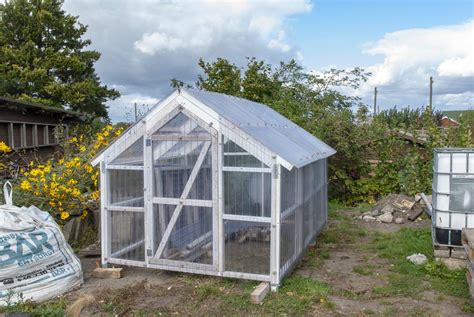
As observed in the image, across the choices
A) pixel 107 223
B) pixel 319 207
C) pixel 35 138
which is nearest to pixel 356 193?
pixel 319 207

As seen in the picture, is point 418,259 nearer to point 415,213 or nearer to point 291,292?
point 291,292

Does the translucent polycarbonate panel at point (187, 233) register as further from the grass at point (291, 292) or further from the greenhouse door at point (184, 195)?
the grass at point (291, 292)

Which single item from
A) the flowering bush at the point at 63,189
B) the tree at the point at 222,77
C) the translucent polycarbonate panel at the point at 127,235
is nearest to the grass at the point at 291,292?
the translucent polycarbonate panel at the point at 127,235

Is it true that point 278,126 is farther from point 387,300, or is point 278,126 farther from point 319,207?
point 387,300

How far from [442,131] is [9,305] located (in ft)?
35.2

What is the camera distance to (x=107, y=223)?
5910 mm

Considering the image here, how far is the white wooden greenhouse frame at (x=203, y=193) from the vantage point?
5.17m

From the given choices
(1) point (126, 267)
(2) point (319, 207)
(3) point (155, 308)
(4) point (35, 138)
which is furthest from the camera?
(4) point (35, 138)

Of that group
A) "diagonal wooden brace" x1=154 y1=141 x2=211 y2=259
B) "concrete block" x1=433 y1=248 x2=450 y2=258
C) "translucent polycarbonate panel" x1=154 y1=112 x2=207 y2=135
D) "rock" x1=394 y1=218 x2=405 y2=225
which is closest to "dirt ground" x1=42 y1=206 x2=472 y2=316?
"diagonal wooden brace" x1=154 y1=141 x2=211 y2=259

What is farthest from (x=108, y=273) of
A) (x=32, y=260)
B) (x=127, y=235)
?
(x=32, y=260)

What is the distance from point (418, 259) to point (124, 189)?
4307 mm

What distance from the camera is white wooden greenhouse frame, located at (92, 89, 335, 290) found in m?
5.17

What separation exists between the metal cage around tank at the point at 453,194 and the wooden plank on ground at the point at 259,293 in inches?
104

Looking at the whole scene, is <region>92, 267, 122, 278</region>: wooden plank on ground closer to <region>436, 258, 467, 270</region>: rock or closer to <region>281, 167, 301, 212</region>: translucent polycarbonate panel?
<region>281, 167, 301, 212</region>: translucent polycarbonate panel
